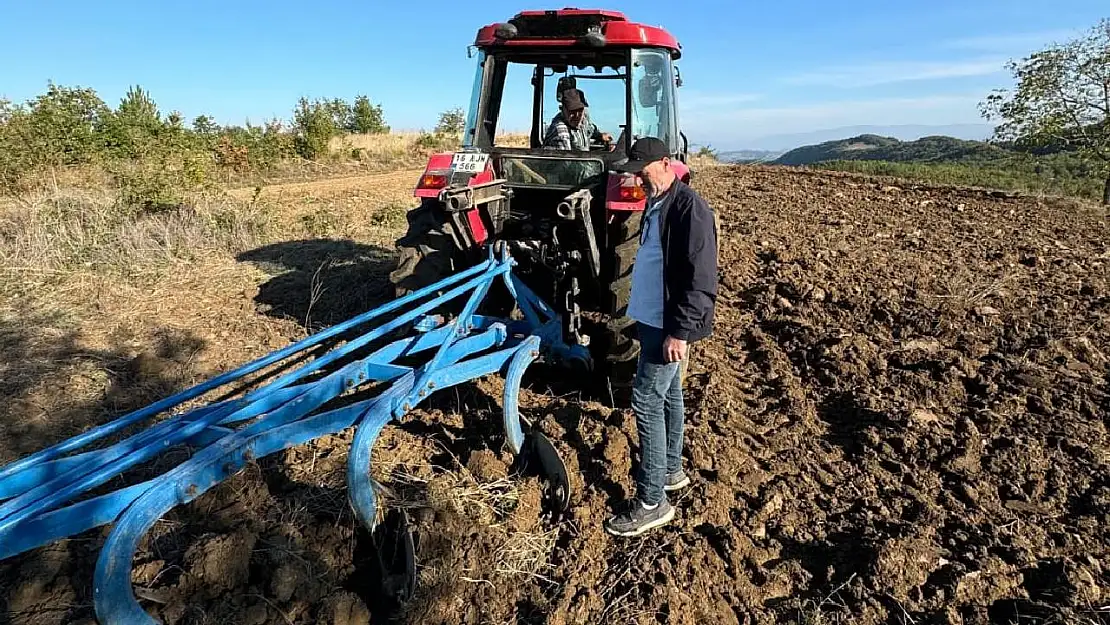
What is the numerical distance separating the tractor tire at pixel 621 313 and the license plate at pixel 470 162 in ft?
3.11

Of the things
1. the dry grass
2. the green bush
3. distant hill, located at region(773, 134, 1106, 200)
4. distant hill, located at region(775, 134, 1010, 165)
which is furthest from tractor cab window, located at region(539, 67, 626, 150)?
distant hill, located at region(775, 134, 1010, 165)

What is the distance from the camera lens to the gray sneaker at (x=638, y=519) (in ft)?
9.19

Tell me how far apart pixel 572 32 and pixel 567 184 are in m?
0.91

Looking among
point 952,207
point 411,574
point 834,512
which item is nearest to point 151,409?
point 411,574

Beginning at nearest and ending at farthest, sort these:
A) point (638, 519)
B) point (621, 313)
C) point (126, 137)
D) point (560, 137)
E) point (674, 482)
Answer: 1. point (638, 519)
2. point (674, 482)
3. point (621, 313)
4. point (560, 137)
5. point (126, 137)

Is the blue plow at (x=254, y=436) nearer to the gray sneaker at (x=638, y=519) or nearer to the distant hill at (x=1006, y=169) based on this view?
the gray sneaker at (x=638, y=519)

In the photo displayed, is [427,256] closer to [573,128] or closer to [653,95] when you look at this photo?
[573,128]

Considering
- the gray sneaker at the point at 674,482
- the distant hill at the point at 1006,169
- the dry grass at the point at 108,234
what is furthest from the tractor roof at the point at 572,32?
the distant hill at the point at 1006,169

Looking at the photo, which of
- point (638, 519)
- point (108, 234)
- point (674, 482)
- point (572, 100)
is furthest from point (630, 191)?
point (108, 234)

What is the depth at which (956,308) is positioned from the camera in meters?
5.00

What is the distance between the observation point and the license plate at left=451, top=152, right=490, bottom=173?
411cm

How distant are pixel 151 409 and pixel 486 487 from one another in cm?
135

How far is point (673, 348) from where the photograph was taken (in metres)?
2.66

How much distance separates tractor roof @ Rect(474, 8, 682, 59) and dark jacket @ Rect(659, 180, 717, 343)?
1.73m
